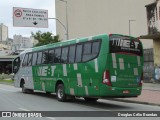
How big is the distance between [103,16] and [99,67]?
1485 inches

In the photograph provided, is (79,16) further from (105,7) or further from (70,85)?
(70,85)

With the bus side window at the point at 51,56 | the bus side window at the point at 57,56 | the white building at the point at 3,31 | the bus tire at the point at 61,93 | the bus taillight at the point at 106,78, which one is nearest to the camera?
the bus taillight at the point at 106,78

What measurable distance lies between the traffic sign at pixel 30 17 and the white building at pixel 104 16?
1243 cm

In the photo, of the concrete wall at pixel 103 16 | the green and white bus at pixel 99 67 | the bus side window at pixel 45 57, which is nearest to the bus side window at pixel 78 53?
the green and white bus at pixel 99 67

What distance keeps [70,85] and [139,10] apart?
28.3 meters

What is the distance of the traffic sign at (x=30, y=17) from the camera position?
36156mm

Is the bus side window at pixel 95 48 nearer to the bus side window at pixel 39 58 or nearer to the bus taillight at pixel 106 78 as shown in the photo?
the bus taillight at pixel 106 78

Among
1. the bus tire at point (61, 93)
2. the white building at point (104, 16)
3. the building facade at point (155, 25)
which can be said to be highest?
the white building at point (104, 16)

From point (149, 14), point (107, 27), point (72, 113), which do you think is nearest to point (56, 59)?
point (72, 113)

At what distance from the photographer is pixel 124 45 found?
16875 millimetres

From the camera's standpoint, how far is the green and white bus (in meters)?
16.3

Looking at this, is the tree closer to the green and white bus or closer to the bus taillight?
the green and white bus

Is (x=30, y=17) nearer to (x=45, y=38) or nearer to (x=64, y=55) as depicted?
(x=45, y=38)

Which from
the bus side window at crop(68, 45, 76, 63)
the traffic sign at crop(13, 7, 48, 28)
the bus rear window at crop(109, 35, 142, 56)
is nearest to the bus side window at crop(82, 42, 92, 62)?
the bus side window at crop(68, 45, 76, 63)
